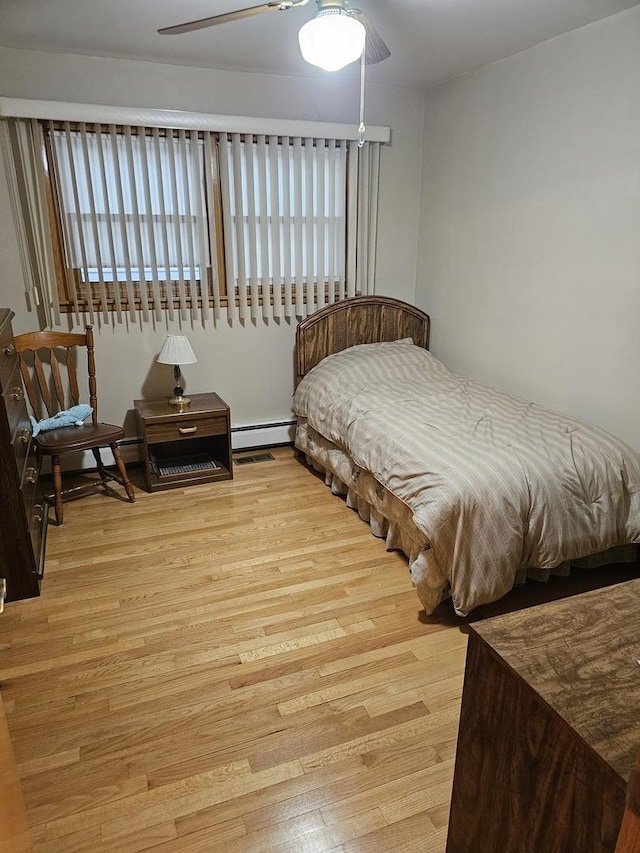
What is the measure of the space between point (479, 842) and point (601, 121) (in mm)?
2958

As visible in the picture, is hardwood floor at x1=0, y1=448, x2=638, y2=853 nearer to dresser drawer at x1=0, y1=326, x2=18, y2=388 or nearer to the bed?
the bed

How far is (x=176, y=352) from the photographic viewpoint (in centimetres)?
341

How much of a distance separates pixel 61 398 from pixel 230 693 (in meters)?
2.23

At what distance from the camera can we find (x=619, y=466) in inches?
94.6

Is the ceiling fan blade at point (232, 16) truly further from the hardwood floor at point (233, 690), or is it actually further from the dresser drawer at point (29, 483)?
the hardwood floor at point (233, 690)

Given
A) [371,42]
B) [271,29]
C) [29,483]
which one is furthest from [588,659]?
[271,29]

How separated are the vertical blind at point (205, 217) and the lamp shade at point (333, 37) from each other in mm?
1670

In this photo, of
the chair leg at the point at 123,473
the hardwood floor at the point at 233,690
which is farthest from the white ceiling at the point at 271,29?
the hardwood floor at the point at 233,690

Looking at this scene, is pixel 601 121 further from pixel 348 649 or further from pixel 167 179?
pixel 348 649

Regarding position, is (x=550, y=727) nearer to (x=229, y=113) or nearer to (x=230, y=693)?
(x=230, y=693)

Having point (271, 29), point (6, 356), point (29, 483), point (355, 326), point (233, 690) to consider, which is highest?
point (271, 29)

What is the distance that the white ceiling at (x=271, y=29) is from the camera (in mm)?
2412

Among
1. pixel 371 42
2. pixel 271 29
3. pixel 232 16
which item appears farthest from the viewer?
pixel 271 29

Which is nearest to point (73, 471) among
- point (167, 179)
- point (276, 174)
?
point (167, 179)
